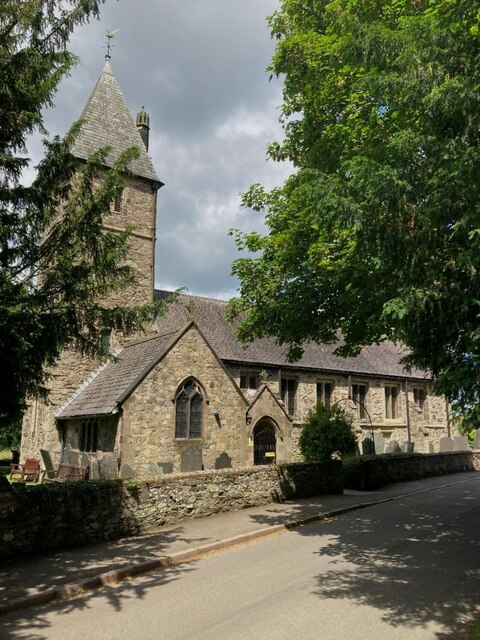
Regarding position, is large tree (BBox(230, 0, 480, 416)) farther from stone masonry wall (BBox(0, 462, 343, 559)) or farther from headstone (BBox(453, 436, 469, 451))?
headstone (BBox(453, 436, 469, 451))

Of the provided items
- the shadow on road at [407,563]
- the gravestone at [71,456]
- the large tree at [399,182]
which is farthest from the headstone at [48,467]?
the large tree at [399,182]

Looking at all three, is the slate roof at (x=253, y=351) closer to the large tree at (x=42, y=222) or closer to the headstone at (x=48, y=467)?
the headstone at (x=48, y=467)

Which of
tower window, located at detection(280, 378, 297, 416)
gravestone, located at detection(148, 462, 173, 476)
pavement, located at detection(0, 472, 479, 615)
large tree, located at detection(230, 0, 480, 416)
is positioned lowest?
pavement, located at detection(0, 472, 479, 615)

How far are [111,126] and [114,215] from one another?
22.8ft

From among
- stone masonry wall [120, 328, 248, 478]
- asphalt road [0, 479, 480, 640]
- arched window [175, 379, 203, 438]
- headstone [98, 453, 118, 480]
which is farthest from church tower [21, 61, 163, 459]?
asphalt road [0, 479, 480, 640]

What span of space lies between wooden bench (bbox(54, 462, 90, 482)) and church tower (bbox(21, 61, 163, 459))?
14.4ft

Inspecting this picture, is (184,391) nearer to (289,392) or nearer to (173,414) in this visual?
(173,414)

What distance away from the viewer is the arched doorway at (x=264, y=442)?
23062mm

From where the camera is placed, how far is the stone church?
58.2 feet

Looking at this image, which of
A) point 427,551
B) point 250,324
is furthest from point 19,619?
point 250,324

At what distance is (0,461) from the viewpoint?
31.8 m

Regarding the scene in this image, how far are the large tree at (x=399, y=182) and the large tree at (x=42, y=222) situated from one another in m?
3.92

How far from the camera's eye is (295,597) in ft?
22.2

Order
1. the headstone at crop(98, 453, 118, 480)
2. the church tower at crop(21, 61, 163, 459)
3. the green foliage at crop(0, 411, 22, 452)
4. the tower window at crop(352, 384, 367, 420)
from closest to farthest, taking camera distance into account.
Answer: the headstone at crop(98, 453, 118, 480) → the church tower at crop(21, 61, 163, 459) → the tower window at crop(352, 384, 367, 420) → the green foliage at crop(0, 411, 22, 452)
